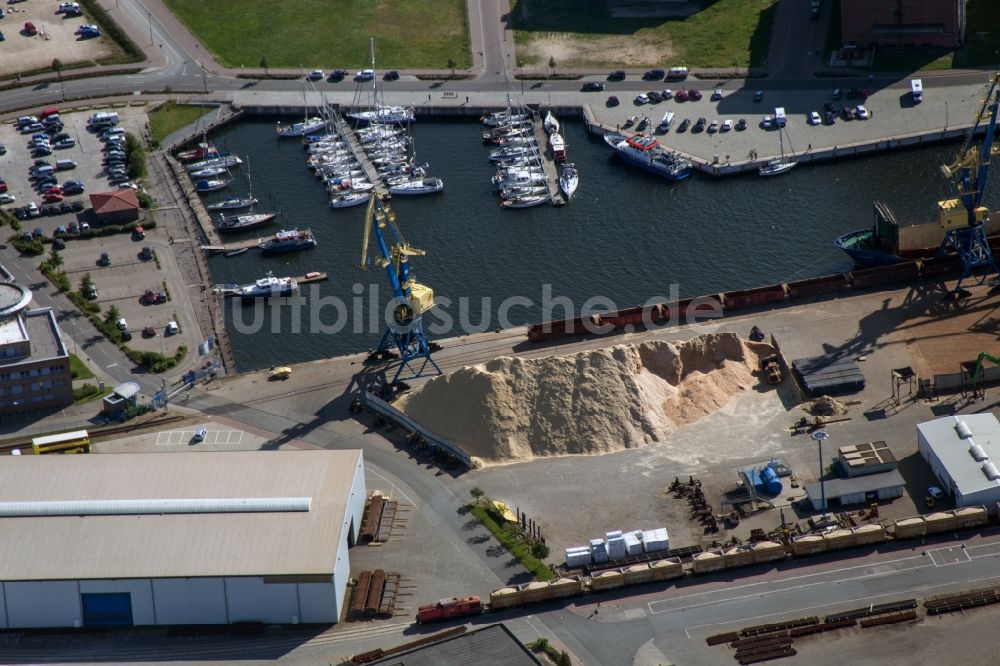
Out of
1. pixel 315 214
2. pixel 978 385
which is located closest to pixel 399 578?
pixel 978 385

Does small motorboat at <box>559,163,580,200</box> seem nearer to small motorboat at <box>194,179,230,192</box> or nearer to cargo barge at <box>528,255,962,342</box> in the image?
cargo barge at <box>528,255,962,342</box>

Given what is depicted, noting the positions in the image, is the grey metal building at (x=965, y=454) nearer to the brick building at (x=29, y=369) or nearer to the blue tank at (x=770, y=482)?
the blue tank at (x=770, y=482)

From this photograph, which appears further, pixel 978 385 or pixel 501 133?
pixel 501 133

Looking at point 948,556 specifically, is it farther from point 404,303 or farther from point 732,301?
point 404,303

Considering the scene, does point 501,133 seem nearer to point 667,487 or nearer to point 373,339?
point 373,339

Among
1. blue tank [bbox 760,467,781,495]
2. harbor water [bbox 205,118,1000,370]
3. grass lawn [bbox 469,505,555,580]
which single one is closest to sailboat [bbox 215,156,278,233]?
harbor water [bbox 205,118,1000,370]

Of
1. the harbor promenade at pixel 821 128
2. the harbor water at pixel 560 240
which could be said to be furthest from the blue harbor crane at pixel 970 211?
the harbor promenade at pixel 821 128
